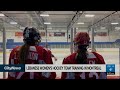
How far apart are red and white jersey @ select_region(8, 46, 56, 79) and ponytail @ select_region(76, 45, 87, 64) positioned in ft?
0.46

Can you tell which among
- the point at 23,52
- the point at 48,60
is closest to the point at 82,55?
the point at 48,60

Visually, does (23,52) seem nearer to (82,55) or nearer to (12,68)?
(12,68)

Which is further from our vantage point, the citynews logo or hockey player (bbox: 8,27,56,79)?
hockey player (bbox: 8,27,56,79)

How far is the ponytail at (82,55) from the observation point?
1183 mm

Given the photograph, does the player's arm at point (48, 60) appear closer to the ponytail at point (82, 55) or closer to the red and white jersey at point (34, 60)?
the red and white jersey at point (34, 60)

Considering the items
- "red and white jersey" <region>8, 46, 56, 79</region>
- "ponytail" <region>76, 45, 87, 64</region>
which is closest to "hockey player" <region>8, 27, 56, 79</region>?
"red and white jersey" <region>8, 46, 56, 79</region>

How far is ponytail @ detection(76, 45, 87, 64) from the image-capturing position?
118 cm

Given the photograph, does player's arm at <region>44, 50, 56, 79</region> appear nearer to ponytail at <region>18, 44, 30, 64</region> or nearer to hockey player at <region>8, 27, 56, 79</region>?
Answer: hockey player at <region>8, 27, 56, 79</region>

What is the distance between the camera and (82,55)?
125 cm

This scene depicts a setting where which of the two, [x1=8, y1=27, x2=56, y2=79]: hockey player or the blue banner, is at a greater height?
[x1=8, y1=27, x2=56, y2=79]: hockey player

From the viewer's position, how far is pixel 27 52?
128 centimetres
